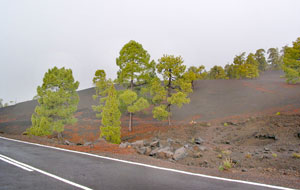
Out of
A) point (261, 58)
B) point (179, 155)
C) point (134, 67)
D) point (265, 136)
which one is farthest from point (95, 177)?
point (261, 58)

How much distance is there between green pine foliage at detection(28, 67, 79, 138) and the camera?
22969 millimetres

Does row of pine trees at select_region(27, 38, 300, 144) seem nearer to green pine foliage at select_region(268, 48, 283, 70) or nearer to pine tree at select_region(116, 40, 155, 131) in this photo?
pine tree at select_region(116, 40, 155, 131)

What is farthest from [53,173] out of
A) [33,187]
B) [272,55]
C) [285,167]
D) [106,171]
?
[272,55]

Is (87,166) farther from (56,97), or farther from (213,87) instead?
(213,87)

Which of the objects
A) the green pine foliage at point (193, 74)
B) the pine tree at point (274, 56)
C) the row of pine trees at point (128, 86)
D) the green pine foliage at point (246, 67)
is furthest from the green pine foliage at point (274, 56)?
the row of pine trees at point (128, 86)

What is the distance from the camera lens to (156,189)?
5.10 m

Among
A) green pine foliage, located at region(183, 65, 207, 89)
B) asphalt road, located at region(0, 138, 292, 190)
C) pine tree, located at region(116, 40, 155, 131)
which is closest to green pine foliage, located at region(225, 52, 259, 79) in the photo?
green pine foliage, located at region(183, 65, 207, 89)

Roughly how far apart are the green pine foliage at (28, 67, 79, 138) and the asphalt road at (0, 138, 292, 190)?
16.5 metres

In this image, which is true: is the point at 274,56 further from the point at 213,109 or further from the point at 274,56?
the point at 213,109

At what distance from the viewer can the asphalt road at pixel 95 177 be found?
5309 millimetres

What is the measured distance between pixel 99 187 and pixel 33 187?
192 cm

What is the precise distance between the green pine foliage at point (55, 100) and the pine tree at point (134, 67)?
23.9ft

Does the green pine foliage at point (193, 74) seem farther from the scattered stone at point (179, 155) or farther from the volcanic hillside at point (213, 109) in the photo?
the scattered stone at point (179, 155)

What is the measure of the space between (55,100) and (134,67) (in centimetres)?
1146
